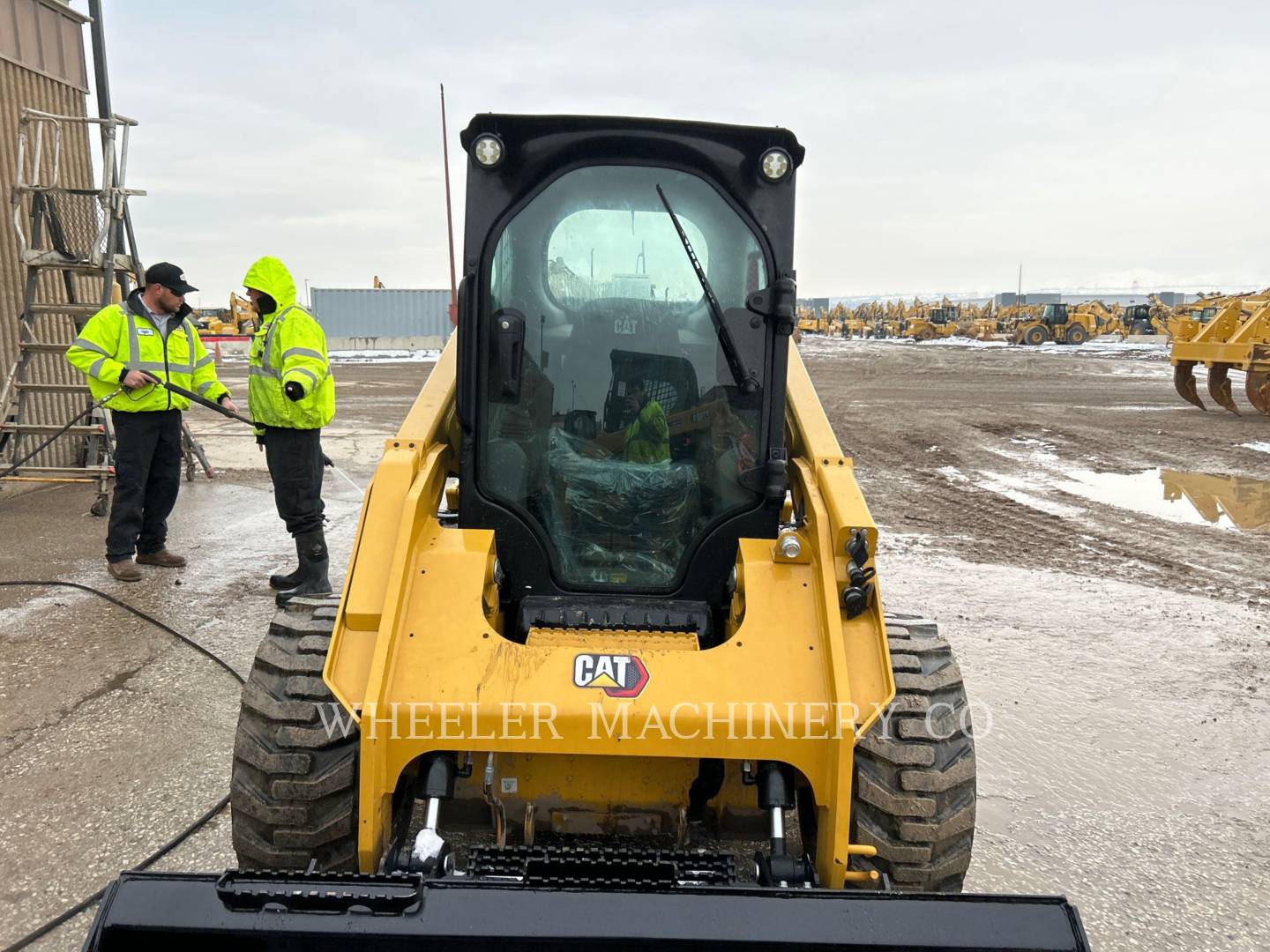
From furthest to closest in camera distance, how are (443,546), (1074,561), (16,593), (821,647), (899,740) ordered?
(1074,561) → (16,593) → (443,546) → (821,647) → (899,740)

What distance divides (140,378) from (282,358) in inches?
52.4

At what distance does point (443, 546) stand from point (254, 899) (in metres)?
1.16

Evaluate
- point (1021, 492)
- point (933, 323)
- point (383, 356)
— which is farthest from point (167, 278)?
point (933, 323)

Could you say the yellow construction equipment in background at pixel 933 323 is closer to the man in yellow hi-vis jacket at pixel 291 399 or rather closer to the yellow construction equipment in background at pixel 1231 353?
the yellow construction equipment in background at pixel 1231 353

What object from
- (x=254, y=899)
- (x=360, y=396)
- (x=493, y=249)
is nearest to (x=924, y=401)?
(x=360, y=396)

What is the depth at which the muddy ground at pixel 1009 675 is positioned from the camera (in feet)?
10.3

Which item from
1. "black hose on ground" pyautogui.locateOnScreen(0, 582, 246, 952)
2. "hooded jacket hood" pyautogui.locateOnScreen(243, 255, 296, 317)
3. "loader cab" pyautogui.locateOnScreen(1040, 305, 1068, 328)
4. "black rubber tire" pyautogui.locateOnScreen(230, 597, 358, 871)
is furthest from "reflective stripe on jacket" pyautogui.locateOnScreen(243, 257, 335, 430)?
"loader cab" pyautogui.locateOnScreen(1040, 305, 1068, 328)

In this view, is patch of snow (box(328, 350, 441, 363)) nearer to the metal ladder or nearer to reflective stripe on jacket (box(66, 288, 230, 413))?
the metal ladder

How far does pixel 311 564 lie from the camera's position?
18.7 feet

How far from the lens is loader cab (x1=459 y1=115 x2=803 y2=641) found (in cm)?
280

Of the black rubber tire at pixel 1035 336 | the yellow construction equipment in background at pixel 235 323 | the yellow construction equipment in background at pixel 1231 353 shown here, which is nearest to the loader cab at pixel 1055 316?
the black rubber tire at pixel 1035 336

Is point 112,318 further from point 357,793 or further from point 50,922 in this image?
point 357,793

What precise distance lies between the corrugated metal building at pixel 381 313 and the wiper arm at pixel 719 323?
38.9 meters

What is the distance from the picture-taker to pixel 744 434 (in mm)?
2975
